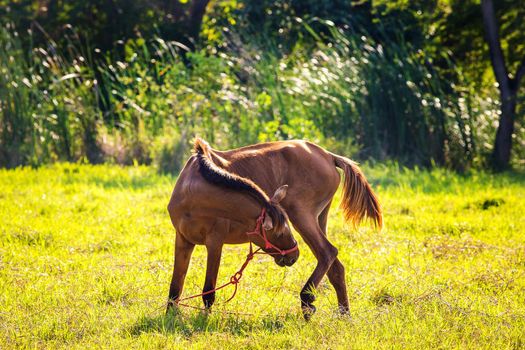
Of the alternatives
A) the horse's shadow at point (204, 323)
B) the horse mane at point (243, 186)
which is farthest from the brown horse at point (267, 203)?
the horse's shadow at point (204, 323)

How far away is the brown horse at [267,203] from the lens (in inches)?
220

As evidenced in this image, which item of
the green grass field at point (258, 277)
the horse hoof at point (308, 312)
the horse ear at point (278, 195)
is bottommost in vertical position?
the green grass field at point (258, 277)

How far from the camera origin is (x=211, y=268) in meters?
5.70

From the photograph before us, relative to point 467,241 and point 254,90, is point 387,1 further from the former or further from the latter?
point 467,241

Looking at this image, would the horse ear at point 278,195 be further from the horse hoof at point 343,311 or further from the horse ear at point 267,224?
the horse hoof at point 343,311

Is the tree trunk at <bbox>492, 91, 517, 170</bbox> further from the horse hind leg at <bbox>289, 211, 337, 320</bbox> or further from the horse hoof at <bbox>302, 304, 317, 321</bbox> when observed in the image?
the horse hoof at <bbox>302, 304, 317, 321</bbox>

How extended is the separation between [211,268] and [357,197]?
1.36m

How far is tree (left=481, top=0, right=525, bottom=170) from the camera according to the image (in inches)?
520

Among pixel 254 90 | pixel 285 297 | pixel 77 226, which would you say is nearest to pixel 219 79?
pixel 254 90

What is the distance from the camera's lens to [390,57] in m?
14.5

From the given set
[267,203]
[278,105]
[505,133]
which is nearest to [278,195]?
[267,203]

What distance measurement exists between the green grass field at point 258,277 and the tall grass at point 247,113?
1755 mm

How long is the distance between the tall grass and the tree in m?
0.33

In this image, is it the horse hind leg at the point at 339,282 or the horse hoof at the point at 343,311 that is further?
the horse hind leg at the point at 339,282
